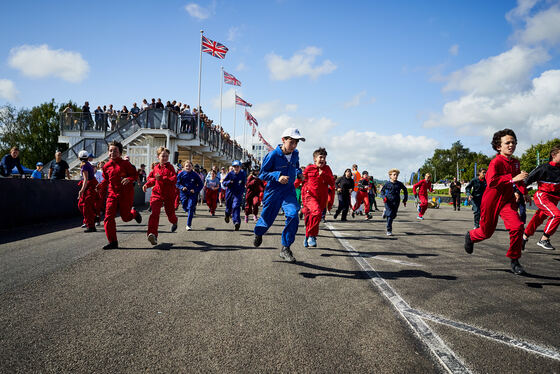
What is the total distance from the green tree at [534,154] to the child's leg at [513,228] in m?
65.8

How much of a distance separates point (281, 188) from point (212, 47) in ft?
75.7

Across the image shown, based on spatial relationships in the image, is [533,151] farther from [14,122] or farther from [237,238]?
[14,122]

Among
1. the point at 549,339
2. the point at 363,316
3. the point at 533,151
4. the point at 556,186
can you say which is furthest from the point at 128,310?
the point at 533,151

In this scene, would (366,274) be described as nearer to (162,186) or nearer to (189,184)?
(162,186)

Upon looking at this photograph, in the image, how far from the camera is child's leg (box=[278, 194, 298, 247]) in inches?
221

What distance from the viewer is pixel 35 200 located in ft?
35.1

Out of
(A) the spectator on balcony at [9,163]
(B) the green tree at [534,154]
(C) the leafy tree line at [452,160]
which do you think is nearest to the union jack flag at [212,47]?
(A) the spectator on balcony at [9,163]

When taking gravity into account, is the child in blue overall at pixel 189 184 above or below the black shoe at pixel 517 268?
above

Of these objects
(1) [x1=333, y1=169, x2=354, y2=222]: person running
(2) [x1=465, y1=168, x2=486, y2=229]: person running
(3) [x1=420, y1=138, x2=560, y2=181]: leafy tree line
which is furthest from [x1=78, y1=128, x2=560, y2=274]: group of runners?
(3) [x1=420, y1=138, x2=560, y2=181]: leafy tree line

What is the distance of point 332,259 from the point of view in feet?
19.5

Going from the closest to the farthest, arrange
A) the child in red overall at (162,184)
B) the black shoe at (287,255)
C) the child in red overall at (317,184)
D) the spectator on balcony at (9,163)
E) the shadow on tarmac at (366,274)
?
the shadow on tarmac at (366,274) → the black shoe at (287,255) → the child in red overall at (162,184) → the child in red overall at (317,184) → the spectator on balcony at (9,163)

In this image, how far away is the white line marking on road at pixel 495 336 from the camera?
8.10ft

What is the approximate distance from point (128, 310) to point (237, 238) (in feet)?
16.5

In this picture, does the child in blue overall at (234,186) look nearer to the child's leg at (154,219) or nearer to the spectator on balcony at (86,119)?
the child's leg at (154,219)
